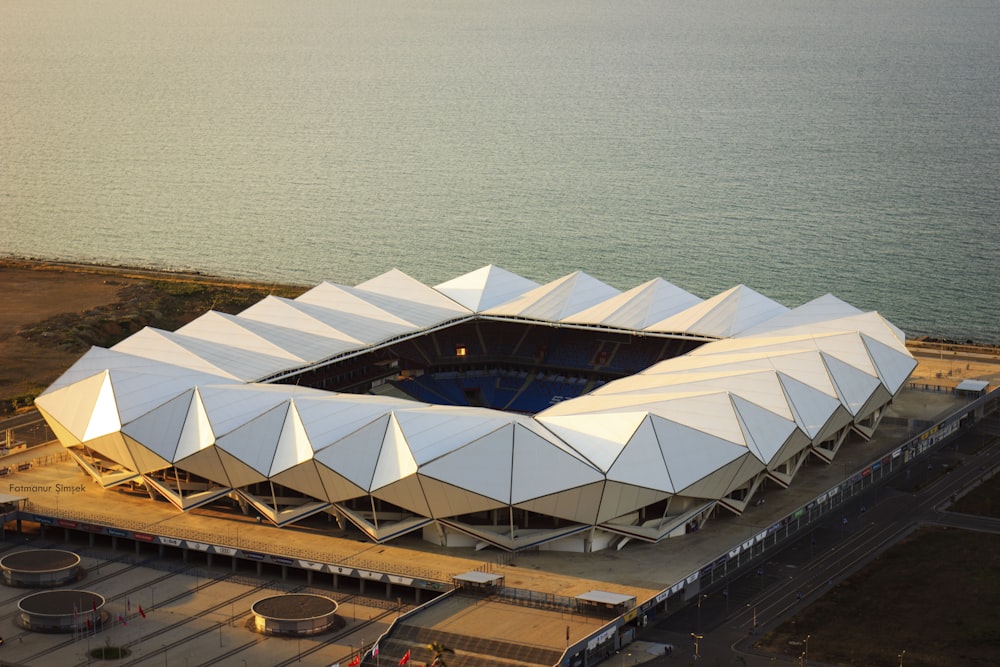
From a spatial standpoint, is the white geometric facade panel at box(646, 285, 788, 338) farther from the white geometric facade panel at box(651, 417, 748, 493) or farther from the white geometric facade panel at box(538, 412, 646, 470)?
the white geometric facade panel at box(538, 412, 646, 470)

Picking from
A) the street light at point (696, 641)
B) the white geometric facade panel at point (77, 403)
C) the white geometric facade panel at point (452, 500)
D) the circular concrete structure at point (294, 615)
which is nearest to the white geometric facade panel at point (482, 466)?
the white geometric facade panel at point (452, 500)

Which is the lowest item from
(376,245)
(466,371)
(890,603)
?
(890,603)

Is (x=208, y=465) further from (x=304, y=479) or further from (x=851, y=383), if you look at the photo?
(x=851, y=383)

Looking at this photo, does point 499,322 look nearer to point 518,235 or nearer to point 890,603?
point 890,603

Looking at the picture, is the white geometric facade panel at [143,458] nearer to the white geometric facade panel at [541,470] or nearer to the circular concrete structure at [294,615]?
the circular concrete structure at [294,615]

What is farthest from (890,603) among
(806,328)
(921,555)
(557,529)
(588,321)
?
(588,321)
